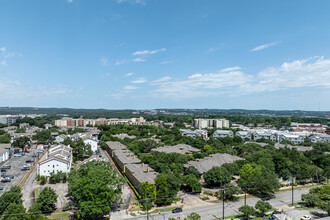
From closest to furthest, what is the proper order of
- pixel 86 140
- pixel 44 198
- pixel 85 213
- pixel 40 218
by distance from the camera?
pixel 40 218, pixel 85 213, pixel 44 198, pixel 86 140

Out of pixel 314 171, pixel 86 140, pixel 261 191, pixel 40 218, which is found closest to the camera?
pixel 40 218

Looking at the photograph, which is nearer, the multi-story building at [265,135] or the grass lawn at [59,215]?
the grass lawn at [59,215]

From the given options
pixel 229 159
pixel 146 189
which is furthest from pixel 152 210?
pixel 229 159

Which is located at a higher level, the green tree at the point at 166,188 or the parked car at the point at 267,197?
the green tree at the point at 166,188

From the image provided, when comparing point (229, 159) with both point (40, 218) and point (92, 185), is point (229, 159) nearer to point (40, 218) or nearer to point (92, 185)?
point (92, 185)

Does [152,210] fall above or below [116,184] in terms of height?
below

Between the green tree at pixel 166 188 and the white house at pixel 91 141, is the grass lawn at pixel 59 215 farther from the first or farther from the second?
the white house at pixel 91 141

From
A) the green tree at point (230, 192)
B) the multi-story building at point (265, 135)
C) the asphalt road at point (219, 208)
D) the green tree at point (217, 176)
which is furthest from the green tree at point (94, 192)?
the multi-story building at point (265, 135)

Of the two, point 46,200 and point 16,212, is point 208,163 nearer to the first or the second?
point 46,200

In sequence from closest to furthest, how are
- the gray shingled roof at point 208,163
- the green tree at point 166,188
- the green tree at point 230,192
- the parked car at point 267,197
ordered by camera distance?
the green tree at point 166,188, the green tree at point 230,192, the parked car at point 267,197, the gray shingled roof at point 208,163
